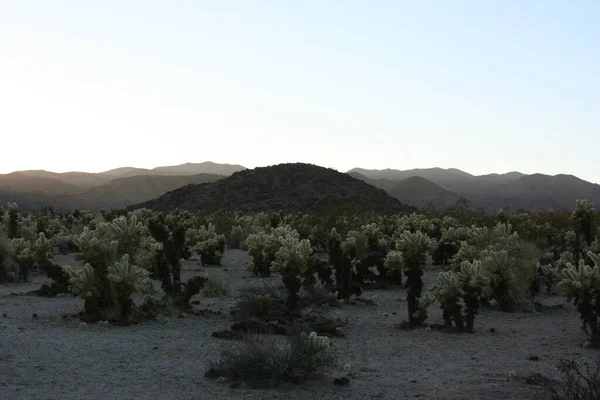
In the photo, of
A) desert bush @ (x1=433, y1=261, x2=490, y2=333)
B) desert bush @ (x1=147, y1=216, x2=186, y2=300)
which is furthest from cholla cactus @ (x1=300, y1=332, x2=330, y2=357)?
desert bush @ (x1=147, y1=216, x2=186, y2=300)

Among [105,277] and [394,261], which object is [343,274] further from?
[105,277]

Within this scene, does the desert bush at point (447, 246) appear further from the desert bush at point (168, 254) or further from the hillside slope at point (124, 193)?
the hillside slope at point (124, 193)

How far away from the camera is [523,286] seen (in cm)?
1361

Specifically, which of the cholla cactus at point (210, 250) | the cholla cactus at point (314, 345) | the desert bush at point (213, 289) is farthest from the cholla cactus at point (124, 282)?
the cholla cactus at point (210, 250)

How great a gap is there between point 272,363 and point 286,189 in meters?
50.9

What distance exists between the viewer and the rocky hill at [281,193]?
178 ft

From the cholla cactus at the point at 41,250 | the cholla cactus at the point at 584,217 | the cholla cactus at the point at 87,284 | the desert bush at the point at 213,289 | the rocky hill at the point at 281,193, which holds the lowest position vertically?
the desert bush at the point at 213,289

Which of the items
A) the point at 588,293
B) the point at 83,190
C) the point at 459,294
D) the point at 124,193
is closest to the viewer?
the point at 588,293

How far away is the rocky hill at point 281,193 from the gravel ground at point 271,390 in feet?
128

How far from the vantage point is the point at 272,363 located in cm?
791

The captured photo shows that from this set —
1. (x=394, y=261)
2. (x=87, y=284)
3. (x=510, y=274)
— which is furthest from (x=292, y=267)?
(x=394, y=261)

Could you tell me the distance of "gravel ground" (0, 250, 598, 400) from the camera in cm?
747

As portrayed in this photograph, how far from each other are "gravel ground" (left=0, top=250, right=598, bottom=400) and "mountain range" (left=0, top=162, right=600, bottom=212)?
134ft

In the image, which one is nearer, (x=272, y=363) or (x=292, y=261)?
(x=272, y=363)
